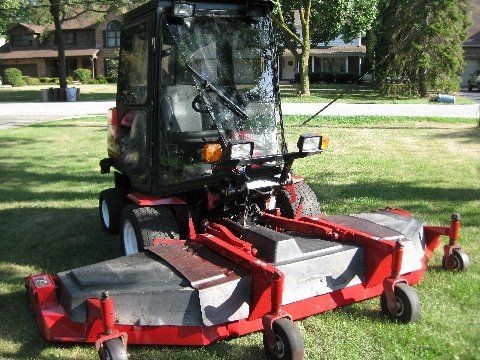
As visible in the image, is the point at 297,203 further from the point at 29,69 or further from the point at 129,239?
the point at 29,69

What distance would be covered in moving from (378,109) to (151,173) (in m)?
17.6

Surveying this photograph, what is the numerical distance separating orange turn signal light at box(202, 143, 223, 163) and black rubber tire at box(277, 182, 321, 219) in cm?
105

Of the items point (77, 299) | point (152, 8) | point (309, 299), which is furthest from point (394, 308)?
point (152, 8)

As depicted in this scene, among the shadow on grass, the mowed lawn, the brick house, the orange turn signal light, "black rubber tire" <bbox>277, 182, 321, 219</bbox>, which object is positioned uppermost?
the brick house

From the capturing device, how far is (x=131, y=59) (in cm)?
529

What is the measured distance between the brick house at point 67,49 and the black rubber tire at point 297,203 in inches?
1952

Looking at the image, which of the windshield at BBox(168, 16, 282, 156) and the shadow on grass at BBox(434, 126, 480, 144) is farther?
the shadow on grass at BBox(434, 126, 480, 144)

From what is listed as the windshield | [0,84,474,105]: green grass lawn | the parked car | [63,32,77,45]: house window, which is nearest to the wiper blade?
the windshield

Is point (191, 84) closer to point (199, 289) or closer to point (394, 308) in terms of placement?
point (199, 289)

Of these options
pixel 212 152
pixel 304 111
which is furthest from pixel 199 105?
pixel 304 111

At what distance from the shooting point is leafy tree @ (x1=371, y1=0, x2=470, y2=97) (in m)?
26.5

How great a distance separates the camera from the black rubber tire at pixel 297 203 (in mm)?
5039

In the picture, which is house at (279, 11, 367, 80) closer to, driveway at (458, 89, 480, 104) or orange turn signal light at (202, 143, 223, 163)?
driveway at (458, 89, 480, 104)

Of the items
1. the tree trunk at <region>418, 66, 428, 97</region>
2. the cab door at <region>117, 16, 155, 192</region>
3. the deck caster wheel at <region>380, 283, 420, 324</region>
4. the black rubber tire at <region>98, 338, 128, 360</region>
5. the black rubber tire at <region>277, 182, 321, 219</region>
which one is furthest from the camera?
the tree trunk at <region>418, 66, 428, 97</region>
